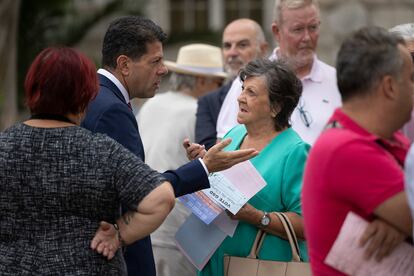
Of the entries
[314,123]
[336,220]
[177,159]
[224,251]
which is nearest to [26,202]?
[336,220]

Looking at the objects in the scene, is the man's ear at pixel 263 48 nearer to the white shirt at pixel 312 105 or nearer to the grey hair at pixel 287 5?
the grey hair at pixel 287 5

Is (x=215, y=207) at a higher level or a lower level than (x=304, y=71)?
lower

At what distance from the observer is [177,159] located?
7.12m

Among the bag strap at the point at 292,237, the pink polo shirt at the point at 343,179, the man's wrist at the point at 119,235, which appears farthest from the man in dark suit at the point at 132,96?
the pink polo shirt at the point at 343,179

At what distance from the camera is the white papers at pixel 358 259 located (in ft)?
11.5

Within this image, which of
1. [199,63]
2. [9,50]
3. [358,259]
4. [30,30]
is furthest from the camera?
[30,30]

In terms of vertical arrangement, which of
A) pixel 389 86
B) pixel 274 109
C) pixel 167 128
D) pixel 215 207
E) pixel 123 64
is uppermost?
pixel 389 86

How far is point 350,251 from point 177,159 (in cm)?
367

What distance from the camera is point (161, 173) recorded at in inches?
170

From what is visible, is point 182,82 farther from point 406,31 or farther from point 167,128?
point 406,31

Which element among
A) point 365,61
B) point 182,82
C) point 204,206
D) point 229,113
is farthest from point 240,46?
point 365,61

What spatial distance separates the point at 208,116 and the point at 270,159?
1.97 m

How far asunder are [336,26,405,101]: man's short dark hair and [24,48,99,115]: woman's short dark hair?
100cm

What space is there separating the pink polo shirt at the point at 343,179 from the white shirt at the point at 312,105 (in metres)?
2.42
